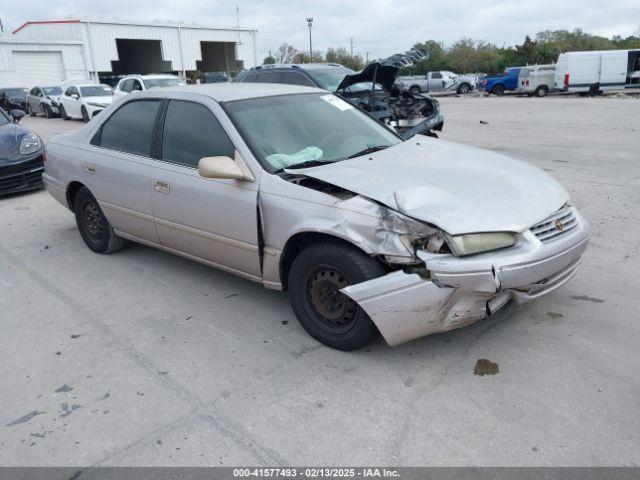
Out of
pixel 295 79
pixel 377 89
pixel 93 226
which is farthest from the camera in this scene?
pixel 295 79

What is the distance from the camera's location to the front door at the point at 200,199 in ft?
11.6

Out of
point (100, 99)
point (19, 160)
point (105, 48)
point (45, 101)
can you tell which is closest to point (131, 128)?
point (19, 160)

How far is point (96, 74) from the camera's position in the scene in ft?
128

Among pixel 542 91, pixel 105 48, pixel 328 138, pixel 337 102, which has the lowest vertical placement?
pixel 542 91

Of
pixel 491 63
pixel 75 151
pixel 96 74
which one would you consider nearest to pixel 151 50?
pixel 96 74

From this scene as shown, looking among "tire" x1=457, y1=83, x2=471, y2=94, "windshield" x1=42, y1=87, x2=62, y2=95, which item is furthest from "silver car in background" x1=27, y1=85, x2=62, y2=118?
"tire" x1=457, y1=83, x2=471, y2=94

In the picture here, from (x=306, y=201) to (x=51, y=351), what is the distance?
1968 millimetres

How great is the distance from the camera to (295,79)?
421 inches

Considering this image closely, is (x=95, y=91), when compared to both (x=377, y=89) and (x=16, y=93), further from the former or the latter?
(x=377, y=89)

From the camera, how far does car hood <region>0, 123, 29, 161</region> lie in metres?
7.64

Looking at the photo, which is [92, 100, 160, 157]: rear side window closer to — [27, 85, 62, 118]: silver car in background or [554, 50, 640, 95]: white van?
[27, 85, 62, 118]: silver car in background

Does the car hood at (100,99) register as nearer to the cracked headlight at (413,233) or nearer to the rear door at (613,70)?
the cracked headlight at (413,233)

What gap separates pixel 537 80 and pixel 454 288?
104 feet

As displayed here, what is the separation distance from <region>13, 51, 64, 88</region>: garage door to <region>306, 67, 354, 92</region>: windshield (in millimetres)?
32426
